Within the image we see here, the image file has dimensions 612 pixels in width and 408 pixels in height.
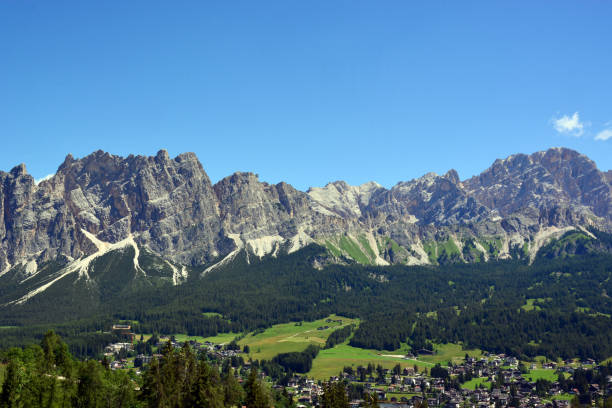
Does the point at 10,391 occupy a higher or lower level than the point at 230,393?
higher

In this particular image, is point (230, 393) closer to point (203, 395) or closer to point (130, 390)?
point (130, 390)

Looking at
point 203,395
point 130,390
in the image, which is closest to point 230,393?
point 130,390

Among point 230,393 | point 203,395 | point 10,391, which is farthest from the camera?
point 230,393

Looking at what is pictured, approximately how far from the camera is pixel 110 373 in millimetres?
135750

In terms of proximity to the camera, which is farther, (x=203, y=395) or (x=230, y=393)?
(x=230, y=393)

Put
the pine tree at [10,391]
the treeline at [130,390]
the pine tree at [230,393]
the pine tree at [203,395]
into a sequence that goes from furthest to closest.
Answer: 1. the pine tree at [230,393]
2. the treeline at [130,390]
3. the pine tree at [203,395]
4. the pine tree at [10,391]

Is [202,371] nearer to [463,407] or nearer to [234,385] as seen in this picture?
[234,385]

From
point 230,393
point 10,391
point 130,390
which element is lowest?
point 230,393

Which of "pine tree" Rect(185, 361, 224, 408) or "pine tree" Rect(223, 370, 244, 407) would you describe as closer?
"pine tree" Rect(185, 361, 224, 408)

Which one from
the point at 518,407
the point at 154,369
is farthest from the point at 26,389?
the point at 518,407

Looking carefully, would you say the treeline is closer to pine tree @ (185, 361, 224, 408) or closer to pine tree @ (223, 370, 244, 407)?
pine tree @ (185, 361, 224, 408)

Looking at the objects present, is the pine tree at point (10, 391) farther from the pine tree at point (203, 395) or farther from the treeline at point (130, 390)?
the pine tree at point (203, 395)

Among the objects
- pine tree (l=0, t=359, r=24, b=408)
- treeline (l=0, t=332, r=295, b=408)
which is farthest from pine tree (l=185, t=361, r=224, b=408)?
pine tree (l=0, t=359, r=24, b=408)

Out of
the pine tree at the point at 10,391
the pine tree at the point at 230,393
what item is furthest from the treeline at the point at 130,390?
the pine tree at the point at 230,393
